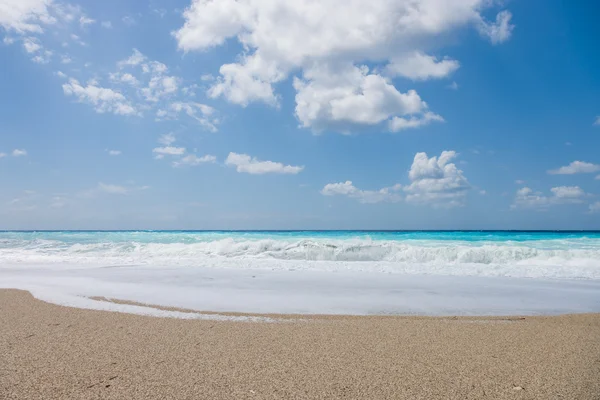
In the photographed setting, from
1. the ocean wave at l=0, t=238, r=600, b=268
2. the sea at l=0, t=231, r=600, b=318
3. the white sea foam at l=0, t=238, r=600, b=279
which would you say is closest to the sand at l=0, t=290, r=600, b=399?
the sea at l=0, t=231, r=600, b=318

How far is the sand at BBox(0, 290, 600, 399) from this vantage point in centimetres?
262

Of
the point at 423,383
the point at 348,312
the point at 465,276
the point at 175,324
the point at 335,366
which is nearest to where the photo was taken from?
the point at 423,383

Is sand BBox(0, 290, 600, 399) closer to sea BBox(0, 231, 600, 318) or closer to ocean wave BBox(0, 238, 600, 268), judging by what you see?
sea BBox(0, 231, 600, 318)

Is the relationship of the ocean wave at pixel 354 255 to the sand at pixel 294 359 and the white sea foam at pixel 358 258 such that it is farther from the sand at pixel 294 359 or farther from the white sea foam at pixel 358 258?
the sand at pixel 294 359

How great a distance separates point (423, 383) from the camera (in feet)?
8.98

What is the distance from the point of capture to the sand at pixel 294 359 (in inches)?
103

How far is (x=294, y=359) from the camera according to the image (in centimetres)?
326

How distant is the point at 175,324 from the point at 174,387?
1986mm

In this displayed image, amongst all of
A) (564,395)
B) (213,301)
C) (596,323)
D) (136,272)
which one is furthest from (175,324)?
(136,272)

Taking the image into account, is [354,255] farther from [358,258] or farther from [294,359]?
[294,359]

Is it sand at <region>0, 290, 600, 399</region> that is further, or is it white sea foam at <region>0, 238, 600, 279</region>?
white sea foam at <region>0, 238, 600, 279</region>

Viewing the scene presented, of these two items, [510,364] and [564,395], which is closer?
[564,395]

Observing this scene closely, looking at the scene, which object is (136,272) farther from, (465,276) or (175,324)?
(465,276)

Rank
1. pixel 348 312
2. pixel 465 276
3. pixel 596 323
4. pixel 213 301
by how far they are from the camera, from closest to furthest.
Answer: pixel 596 323 → pixel 348 312 → pixel 213 301 → pixel 465 276
